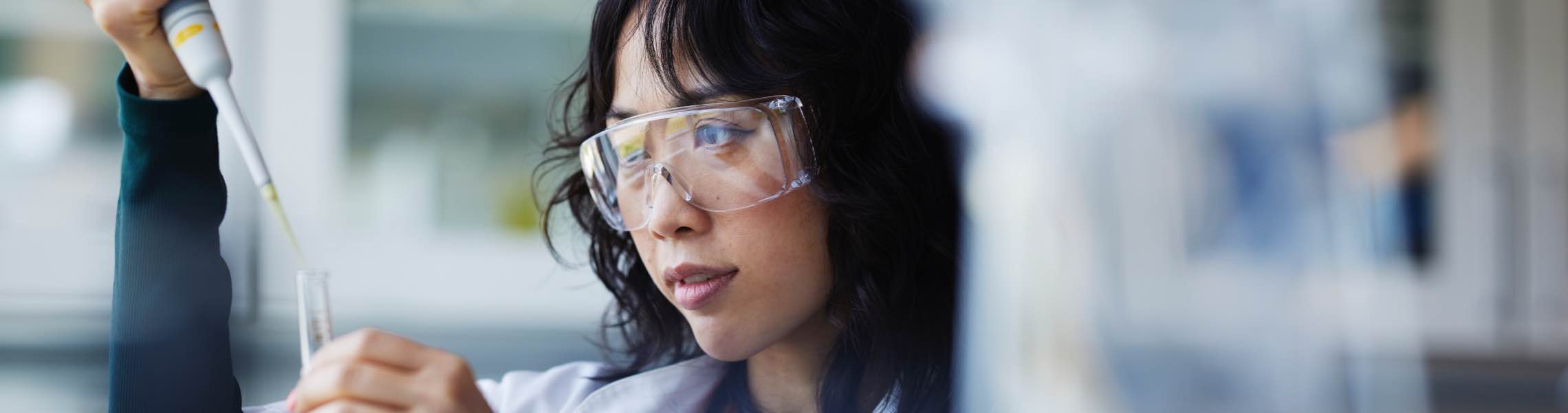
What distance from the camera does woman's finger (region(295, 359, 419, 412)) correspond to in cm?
39

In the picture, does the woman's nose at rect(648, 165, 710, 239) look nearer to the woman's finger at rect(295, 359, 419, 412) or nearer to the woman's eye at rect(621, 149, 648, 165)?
the woman's eye at rect(621, 149, 648, 165)

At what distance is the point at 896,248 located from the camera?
0.68 m

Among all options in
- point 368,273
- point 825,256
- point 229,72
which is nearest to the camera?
point 229,72

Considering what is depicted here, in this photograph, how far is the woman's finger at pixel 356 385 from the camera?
1.28ft

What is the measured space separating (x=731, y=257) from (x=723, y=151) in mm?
66

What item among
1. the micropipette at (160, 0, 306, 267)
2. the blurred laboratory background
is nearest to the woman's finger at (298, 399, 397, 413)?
the micropipette at (160, 0, 306, 267)

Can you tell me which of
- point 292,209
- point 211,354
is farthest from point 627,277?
point 292,209

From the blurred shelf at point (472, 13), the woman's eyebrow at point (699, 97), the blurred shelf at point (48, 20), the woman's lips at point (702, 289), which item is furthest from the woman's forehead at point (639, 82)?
the blurred shelf at point (472, 13)

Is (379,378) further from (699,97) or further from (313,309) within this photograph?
(699,97)

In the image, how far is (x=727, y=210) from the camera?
604 millimetres

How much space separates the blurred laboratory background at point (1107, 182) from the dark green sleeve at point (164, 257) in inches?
14.2

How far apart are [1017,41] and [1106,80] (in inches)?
10.4

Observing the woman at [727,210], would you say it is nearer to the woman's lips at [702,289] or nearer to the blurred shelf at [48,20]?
the woman's lips at [702,289]

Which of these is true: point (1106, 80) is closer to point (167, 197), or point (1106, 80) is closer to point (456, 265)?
point (456, 265)
